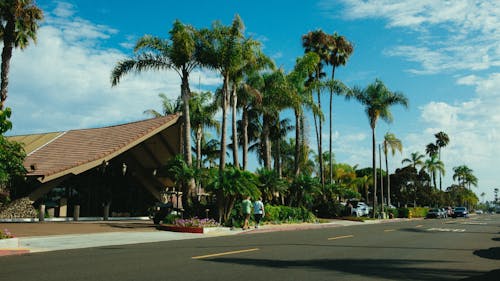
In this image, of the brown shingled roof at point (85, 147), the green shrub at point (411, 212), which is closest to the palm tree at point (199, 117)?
the brown shingled roof at point (85, 147)

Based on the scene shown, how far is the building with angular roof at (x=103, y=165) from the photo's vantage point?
2761 cm

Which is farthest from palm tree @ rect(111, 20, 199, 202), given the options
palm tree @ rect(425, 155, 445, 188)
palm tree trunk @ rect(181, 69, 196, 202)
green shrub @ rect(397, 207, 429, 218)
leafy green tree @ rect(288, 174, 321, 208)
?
palm tree @ rect(425, 155, 445, 188)

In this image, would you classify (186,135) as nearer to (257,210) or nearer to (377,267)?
(257,210)

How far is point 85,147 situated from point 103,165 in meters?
2.45

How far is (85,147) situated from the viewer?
30.0m

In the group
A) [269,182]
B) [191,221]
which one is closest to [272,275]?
[191,221]

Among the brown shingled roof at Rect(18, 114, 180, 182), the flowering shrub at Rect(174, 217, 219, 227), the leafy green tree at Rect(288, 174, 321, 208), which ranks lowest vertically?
the flowering shrub at Rect(174, 217, 219, 227)

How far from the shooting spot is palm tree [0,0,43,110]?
26.5 meters

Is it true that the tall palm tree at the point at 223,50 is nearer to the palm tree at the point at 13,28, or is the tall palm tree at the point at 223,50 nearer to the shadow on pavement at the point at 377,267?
the palm tree at the point at 13,28

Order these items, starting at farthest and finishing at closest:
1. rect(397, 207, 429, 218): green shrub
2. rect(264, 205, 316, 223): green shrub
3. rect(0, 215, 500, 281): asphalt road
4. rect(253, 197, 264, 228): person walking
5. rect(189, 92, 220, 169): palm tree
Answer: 1. rect(397, 207, 429, 218): green shrub
2. rect(189, 92, 220, 169): palm tree
3. rect(264, 205, 316, 223): green shrub
4. rect(253, 197, 264, 228): person walking
5. rect(0, 215, 500, 281): asphalt road

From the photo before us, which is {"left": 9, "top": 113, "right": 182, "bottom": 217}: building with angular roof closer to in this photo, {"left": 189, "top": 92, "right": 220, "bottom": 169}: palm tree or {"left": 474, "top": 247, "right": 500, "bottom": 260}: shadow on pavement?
{"left": 189, "top": 92, "right": 220, "bottom": 169}: palm tree

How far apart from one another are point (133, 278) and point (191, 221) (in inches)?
563

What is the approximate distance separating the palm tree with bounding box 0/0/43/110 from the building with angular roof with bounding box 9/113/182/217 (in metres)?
4.98

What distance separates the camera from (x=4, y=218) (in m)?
27.7
